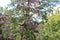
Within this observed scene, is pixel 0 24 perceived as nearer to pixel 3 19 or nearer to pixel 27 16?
pixel 3 19

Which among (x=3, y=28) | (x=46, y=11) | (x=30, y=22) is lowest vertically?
(x=46, y=11)

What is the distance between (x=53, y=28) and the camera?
28.0ft

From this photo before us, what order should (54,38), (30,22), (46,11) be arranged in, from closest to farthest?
(54,38)
(30,22)
(46,11)

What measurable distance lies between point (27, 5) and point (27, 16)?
475 mm

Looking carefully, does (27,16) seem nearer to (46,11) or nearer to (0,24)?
(0,24)

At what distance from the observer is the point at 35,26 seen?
11266 mm

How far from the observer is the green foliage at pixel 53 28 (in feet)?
27.6

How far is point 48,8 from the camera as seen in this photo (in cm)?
2872

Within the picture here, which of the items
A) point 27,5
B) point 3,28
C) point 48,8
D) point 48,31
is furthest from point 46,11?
point 48,31

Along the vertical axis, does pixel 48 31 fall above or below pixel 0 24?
above

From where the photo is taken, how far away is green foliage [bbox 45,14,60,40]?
8422 mm

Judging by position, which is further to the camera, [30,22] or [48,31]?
[30,22]

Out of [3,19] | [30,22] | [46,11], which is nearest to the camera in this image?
[30,22]

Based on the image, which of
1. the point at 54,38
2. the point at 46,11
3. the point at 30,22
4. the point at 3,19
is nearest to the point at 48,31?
the point at 54,38
